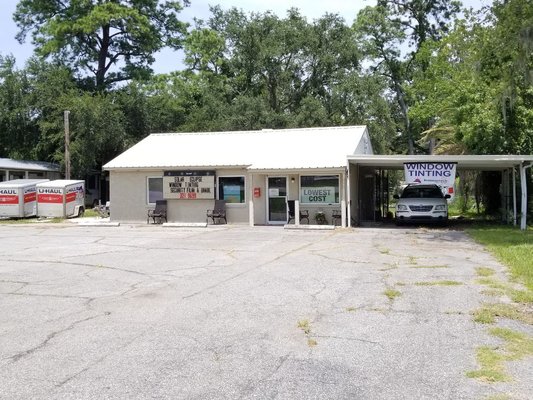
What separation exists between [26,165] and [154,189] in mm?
15462

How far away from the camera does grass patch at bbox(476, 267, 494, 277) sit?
1005 cm

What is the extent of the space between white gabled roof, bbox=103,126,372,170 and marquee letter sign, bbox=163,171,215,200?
386 mm

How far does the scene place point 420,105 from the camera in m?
34.8

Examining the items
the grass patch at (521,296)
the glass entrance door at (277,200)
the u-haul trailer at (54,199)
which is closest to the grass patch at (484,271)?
the grass patch at (521,296)

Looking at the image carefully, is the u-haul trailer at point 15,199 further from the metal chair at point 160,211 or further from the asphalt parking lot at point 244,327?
the asphalt parking lot at point 244,327

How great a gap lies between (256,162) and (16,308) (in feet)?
52.4

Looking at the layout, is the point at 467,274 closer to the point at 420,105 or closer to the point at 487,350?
the point at 487,350

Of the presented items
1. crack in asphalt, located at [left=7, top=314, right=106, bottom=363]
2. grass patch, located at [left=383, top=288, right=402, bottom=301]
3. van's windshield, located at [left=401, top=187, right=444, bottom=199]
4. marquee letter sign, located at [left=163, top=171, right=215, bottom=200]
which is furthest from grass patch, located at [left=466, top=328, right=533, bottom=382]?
marquee letter sign, located at [left=163, top=171, right=215, bottom=200]

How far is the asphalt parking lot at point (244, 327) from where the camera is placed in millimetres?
4652

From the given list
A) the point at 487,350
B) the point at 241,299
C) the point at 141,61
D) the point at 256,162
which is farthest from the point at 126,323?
the point at 141,61

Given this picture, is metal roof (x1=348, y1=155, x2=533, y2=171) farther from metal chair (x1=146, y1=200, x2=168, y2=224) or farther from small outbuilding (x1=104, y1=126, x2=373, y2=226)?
metal chair (x1=146, y1=200, x2=168, y2=224)

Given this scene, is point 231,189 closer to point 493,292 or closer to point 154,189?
point 154,189

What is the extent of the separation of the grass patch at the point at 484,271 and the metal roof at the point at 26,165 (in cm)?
3017

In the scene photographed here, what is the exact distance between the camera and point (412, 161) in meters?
20.3
